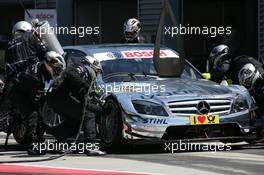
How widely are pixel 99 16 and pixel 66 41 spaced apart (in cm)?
142

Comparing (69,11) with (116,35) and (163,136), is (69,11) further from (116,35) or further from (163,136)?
(163,136)

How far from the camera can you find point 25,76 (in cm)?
1201

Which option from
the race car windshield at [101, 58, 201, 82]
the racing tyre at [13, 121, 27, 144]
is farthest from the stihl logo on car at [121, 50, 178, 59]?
the racing tyre at [13, 121, 27, 144]

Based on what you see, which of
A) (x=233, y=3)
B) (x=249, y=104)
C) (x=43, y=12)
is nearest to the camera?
(x=249, y=104)

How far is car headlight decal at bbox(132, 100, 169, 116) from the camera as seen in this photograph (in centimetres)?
1093

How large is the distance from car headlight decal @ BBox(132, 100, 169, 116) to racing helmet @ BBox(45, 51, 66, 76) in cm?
142

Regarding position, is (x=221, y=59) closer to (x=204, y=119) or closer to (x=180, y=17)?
(x=204, y=119)

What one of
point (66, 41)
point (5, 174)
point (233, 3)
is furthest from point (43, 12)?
point (5, 174)

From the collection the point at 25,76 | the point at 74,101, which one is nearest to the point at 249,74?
the point at 74,101

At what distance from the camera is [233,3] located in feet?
78.8

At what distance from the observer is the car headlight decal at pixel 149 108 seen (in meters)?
10.9

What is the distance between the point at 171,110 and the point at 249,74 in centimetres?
180

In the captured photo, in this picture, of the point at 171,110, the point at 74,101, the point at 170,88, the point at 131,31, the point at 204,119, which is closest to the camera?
the point at 171,110

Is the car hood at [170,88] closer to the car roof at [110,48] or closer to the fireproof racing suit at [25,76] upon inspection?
the car roof at [110,48]
